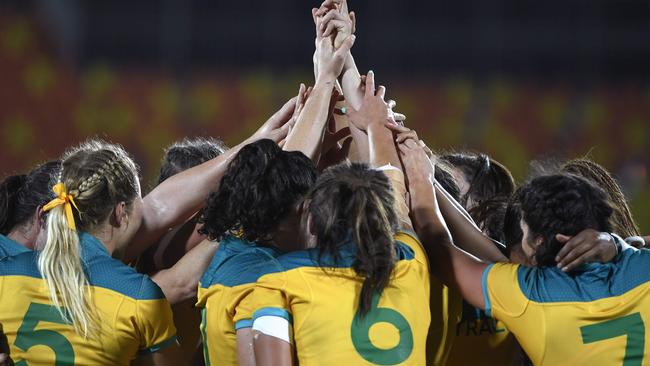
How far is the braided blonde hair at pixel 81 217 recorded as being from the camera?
7.06 feet

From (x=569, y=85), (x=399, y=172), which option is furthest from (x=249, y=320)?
(x=569, y=85)

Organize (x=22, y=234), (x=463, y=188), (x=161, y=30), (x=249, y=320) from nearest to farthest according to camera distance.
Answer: (x=249, y=320) < (x=22, y=234) < (x=463, y=188) < (x=161, y=30)

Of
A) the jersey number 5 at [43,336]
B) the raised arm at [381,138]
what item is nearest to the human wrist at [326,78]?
the raised arm at [381,138]

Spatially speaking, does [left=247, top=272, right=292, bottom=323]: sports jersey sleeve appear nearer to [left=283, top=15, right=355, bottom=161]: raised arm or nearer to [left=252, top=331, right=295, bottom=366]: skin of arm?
[left=252, top=331, right=295, bottom=366]: skin of arm

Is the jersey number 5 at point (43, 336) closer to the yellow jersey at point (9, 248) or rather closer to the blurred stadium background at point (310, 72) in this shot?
the yellow jersey at point (9, 248)

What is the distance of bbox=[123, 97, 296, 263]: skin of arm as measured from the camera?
8.16 ft

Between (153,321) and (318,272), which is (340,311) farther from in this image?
(153,321)

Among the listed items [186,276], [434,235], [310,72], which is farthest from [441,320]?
[310,72]

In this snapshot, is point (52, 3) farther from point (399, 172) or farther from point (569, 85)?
point (399, 172)

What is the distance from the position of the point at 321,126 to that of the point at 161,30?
5.84 metres

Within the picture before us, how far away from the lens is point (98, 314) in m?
2.16

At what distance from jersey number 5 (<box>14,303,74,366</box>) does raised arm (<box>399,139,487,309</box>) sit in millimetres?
942

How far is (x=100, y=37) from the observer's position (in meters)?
8.28

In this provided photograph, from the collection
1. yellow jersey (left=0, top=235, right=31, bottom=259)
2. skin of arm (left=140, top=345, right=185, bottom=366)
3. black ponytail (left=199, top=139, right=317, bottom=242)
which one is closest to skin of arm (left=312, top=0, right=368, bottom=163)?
black ponytail (left=199, top=139, right=317, bottom=242)
